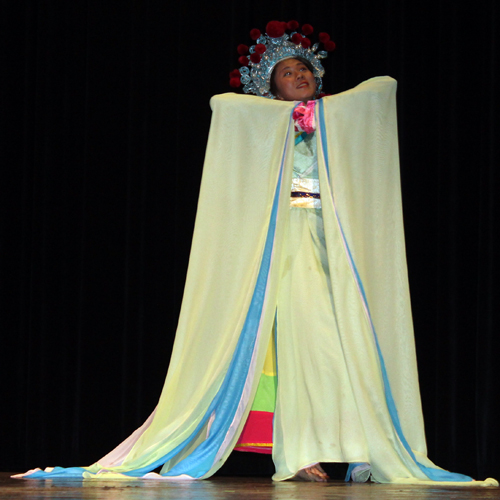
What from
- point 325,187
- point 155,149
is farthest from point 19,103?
point 325,187

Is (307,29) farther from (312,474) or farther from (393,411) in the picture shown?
(312,474)

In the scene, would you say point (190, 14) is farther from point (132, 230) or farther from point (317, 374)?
point (317, 374)

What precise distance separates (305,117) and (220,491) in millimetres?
1450

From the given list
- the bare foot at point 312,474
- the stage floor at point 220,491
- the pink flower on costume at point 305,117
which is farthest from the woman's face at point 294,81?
the stage floor at point 220,491

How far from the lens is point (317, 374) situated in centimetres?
270

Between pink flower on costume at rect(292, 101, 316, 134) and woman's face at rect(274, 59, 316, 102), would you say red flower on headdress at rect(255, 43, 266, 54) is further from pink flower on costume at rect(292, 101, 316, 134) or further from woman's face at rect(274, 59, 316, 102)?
pink flower on costume at rect(292, 101, 316, 134)

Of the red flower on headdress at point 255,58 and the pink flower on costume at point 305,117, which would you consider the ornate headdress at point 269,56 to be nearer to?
the red flower on headdress at point 255,58

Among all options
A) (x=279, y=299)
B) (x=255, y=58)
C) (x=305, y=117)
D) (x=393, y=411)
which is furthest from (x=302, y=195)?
(x=393, y=411)

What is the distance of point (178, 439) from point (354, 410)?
61 cm

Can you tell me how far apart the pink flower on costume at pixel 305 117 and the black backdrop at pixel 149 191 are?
2.91ft

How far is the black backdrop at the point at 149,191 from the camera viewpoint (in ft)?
11.7

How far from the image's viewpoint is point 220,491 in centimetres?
207

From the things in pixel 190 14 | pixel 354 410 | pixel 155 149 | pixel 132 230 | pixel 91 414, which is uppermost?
pixel 190 14

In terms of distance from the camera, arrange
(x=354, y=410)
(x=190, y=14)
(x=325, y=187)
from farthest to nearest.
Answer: (x=190, y=14)
(x=325, y=187)
(x=354, y=410)
